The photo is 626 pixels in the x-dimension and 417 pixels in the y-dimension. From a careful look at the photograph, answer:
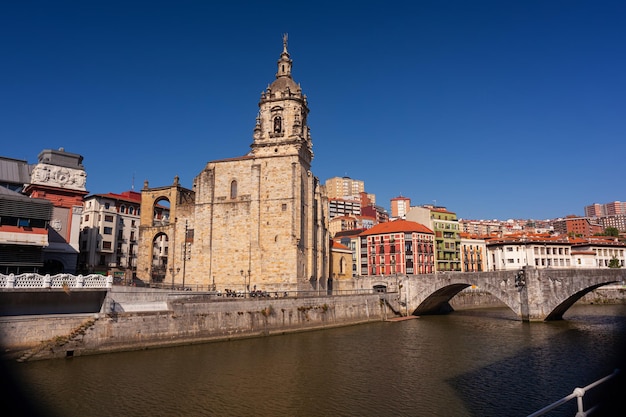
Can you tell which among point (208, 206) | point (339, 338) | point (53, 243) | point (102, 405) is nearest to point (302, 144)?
point (208, 206)

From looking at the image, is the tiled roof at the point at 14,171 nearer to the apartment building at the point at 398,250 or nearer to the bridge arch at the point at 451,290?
the bridge arch at the point at 451,290

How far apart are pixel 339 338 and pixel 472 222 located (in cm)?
13919

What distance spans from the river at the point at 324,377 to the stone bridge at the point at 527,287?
7509mm

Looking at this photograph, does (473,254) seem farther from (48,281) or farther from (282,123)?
(48,281)

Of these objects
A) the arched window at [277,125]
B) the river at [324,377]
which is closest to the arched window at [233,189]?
the arched window at [277,125]

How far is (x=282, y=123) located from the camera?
51250mm

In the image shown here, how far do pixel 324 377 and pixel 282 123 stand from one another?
34.9m

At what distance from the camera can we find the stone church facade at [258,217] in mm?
47375

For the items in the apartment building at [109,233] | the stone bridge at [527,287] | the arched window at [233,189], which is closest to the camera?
the stone bridge at [527,287]

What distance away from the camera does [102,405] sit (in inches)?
693

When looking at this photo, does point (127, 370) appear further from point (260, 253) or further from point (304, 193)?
point (304, 193)

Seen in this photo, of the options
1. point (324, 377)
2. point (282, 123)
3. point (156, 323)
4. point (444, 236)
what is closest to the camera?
point (324, 377)

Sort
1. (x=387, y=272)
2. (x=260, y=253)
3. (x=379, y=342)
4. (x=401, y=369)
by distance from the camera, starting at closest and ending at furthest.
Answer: (x=401, y=369) < (x=379, y=342) < (x=260, y=253) < (x=387, y=272)

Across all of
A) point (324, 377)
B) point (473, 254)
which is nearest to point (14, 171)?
point (324, 377)
